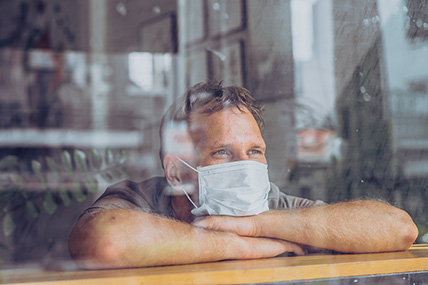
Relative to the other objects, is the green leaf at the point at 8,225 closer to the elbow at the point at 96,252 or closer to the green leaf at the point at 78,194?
the green leaf at the point at 78,194

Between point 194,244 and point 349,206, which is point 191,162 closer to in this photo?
point 194,244

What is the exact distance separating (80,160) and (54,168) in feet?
0.47

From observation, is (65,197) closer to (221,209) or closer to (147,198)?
(147,198)

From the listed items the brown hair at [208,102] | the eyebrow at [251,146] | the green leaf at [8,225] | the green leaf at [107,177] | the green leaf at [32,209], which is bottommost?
the green leaf at [8,225]

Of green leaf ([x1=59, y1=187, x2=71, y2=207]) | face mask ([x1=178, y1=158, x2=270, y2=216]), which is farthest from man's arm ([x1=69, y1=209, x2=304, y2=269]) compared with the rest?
green leaf ([x1=59, y1=187, x2=71, y2=207])

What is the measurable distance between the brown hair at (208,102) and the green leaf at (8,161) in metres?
0.67

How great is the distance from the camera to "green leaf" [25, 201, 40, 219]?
82.7 inches

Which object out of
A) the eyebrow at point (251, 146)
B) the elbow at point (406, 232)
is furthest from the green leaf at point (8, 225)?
the elbow at point (406, 232)

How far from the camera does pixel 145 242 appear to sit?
5.37 feet

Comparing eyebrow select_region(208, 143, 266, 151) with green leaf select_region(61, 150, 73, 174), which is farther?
green leaf select_region(61, 150, 73, 174)

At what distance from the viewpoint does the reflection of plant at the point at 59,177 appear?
6.79ft

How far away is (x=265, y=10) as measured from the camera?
2.23 m

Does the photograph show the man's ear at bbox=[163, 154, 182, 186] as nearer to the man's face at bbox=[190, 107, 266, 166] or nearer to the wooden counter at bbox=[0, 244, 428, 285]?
Result: the man's face at bbox=[190, 107, 266, 166]

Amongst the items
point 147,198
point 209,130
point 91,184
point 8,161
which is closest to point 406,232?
point 209,130
